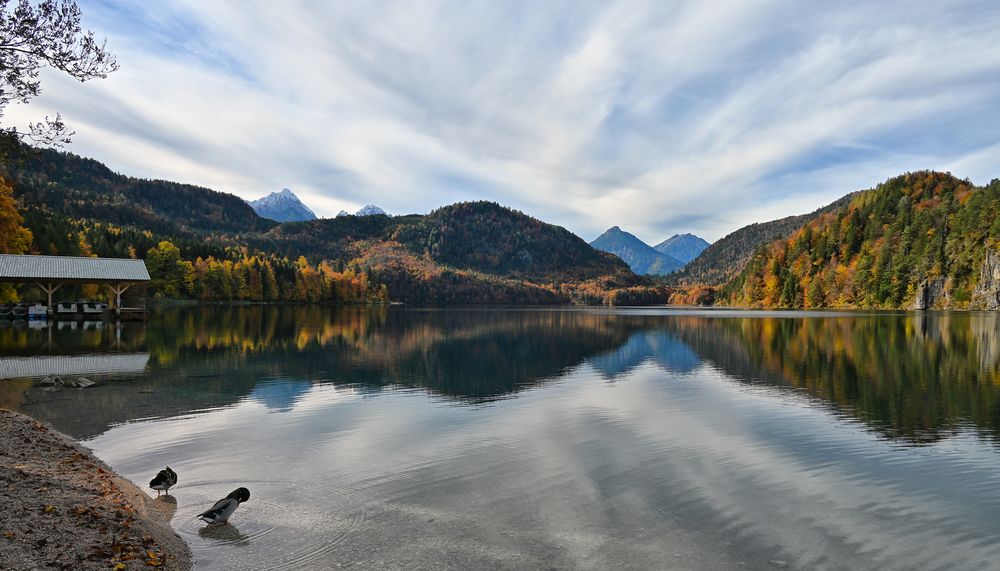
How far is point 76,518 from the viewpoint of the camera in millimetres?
7652

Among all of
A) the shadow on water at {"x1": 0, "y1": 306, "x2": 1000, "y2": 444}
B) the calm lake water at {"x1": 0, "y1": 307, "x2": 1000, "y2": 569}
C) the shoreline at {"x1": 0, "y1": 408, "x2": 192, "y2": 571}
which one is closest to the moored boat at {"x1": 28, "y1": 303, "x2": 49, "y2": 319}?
the shadow on water at {"x1": 0, "y1": 306, "x2": 1000, "y2": 444}

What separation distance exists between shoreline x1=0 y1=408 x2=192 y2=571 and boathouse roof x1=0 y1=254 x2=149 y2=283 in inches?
2183

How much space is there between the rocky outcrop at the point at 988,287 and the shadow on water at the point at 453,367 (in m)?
88.2

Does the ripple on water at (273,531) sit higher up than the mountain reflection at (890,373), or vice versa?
the ripple on water at (273,531)

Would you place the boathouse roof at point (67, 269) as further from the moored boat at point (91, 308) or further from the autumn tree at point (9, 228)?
the moored boat at point (91, 308)

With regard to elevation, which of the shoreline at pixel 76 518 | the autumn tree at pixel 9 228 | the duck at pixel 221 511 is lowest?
the duck at pixel 221 511

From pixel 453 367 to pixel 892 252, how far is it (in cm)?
16181

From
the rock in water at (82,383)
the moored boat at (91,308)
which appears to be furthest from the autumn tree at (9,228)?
the rock in water at (82,383)

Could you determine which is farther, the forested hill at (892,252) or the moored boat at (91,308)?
the forested hill at (892,252)

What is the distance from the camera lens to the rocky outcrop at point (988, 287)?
11456cm

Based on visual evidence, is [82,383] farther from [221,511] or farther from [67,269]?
[67,269]

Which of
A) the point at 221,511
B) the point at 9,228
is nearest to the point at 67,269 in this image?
the point at 9,228

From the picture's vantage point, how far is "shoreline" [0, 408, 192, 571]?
6.57 m

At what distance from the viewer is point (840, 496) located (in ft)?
36.7
